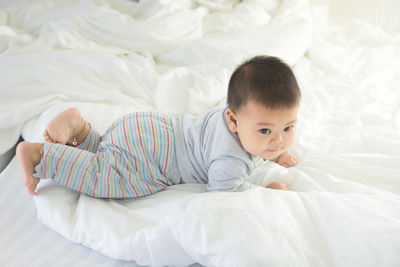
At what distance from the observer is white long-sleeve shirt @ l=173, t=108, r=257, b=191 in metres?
0.90

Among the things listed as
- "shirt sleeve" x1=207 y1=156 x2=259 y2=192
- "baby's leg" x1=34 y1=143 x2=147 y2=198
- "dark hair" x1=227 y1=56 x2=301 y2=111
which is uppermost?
"dark hair" x1=227 y1=56 x2=301 y2=111

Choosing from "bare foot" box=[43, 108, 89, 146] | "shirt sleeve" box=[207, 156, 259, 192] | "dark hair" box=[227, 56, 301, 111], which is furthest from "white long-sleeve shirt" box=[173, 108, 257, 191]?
"bare foot" box=[43, 108, 89, 146]

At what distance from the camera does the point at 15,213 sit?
93cm

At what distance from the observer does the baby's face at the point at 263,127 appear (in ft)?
2.75

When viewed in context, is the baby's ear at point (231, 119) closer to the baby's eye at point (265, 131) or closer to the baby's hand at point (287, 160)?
the baby's eye at point (265, 131)

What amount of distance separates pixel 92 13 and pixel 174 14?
13.8 inches

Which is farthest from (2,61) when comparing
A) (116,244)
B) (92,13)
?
(116,244)

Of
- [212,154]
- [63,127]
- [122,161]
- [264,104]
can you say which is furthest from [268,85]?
[63,127]

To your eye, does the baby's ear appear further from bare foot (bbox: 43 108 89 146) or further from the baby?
bare foot (bbox: 43 108 89 146)

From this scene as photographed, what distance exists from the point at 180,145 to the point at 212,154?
0.11m

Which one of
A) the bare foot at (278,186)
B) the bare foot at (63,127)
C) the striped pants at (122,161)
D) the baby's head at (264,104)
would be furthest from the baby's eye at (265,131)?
the bare foot at (63,127)

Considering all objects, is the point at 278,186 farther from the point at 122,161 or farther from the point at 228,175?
the point at 122,161

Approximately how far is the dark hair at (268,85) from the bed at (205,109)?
0.20m

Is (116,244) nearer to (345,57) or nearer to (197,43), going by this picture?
(197,43)
